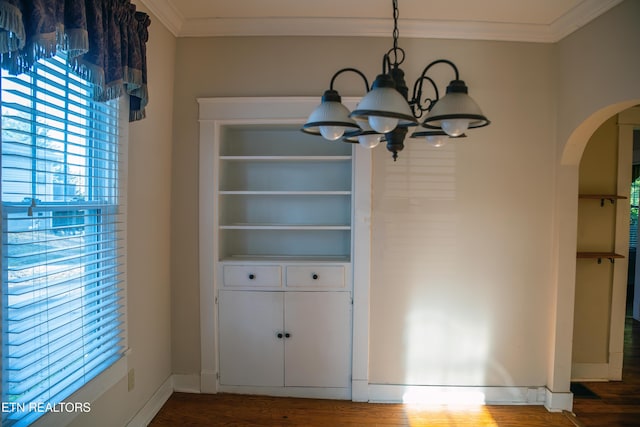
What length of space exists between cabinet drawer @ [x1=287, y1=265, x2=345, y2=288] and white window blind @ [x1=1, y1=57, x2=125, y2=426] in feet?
3.88

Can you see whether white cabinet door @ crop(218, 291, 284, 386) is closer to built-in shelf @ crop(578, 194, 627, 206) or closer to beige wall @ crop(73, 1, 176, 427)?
beige wall @ crop(73, 1, 176, 427)

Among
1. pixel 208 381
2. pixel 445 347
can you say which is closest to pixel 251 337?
pixel 208 381

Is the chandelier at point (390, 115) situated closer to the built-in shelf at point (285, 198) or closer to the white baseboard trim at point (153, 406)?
the built-in shelf at point (285, 198)

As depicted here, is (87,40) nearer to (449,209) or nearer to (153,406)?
(153,406)

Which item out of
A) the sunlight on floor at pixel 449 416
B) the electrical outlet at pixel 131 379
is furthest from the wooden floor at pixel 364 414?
the electrical outlet at pixel 131 379

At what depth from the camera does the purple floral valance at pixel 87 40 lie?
48.7 inches

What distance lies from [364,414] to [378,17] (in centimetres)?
287

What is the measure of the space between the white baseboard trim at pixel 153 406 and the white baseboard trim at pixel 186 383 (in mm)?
38

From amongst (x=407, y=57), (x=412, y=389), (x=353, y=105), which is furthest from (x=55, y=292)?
(x=407, y=57)

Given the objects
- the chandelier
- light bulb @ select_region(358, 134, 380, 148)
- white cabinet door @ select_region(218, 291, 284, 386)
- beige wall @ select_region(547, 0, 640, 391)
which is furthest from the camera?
white cabinet door @ select_region(218, 291, 284, 386)

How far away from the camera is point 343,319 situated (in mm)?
2730

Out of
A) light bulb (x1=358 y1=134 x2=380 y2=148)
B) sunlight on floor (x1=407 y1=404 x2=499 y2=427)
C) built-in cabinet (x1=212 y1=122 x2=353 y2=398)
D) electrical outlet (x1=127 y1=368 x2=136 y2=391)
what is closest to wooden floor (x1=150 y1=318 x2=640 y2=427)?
sunlight on floor (x1=407 y1=404 x2=499 y2=427)

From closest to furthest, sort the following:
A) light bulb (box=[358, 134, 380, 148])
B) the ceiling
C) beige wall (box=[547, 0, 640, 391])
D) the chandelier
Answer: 1. the chandelier
2. light bulb (box=[358, 134, 380, 148])
3. beige wall (box=[547, 0, 640, 391])
4. the ceiling

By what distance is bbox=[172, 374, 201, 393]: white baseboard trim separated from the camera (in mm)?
2785
